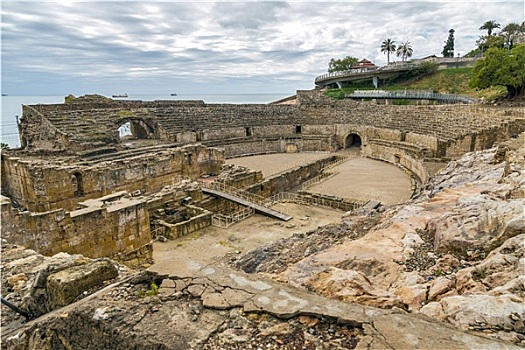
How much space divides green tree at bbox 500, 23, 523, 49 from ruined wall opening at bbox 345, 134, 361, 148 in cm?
3079

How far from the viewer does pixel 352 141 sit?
112 ft

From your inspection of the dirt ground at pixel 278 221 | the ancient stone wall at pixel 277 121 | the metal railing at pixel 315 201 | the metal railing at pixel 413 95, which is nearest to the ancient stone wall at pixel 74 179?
the ancient stone wall at pixel 277 121

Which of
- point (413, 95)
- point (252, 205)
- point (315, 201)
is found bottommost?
point (315, 201)

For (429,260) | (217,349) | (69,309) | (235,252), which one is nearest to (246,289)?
(217,349)

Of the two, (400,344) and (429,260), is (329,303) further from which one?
(429,260)

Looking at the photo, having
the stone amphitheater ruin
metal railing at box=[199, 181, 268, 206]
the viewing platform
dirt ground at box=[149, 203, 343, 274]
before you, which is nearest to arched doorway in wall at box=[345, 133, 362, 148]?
the stone amphitheater ruin

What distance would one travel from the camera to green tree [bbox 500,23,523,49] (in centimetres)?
4738

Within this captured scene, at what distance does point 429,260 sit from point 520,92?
33624mm

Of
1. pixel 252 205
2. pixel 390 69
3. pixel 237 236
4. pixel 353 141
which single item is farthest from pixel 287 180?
pixel 390 69

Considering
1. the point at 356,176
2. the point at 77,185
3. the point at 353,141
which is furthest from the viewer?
the point at 353,141

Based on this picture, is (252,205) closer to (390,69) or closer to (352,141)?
(352,141)

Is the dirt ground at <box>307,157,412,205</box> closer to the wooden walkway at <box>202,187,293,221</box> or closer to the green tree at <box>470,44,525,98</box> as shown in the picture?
the wooden walkway at <box>202,187,293,221</box>

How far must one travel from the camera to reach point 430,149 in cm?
2270

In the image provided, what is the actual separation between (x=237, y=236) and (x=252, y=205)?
107 inches
